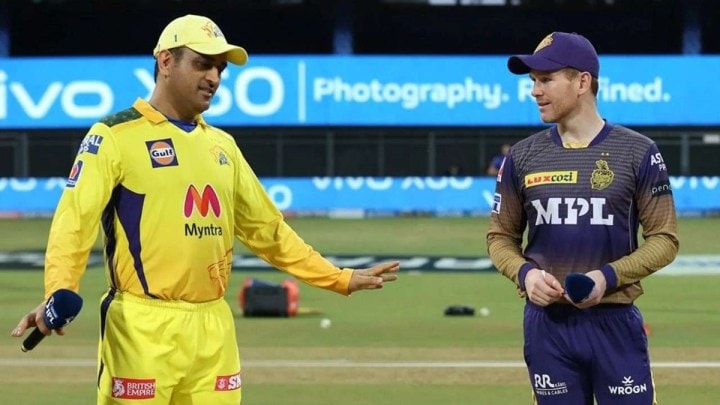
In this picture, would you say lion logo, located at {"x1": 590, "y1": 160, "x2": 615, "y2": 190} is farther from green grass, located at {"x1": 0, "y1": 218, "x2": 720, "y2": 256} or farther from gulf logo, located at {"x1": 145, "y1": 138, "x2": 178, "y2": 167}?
green grass, located at {"x1": 0, "y1": 218, "x2": 720, "y2": 256}

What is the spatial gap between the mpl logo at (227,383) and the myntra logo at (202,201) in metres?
0.63

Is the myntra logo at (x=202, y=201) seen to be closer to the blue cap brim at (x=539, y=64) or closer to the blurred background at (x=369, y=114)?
the blue cap brim at (x=539, y=64)

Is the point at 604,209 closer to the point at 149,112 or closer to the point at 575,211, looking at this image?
the point at 575,211

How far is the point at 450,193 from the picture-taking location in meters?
42.5

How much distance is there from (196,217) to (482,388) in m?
5.94

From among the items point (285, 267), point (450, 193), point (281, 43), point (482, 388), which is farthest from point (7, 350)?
point (281, 43)

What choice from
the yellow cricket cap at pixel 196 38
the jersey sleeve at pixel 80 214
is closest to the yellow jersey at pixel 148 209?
the jersey sleeve at pixel 80 214

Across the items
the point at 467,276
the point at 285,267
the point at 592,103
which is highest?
the point at 592,103

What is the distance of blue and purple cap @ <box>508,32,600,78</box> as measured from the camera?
6039 millimetres

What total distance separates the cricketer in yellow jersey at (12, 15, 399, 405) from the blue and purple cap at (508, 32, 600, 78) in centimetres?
117

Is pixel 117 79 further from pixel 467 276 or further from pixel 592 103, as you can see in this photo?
pixel 592 103

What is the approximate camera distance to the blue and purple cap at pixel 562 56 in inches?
238

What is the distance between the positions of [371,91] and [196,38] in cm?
3737

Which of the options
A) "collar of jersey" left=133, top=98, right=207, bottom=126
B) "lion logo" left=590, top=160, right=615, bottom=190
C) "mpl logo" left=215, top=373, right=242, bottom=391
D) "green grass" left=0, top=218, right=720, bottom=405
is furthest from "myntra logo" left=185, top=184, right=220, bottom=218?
"green grass" left=0, top=218, right=720, bottom=405
